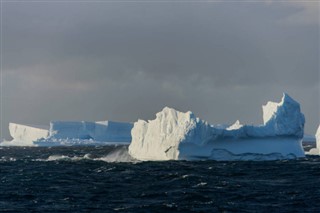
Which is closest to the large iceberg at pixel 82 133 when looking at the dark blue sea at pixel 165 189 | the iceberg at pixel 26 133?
the iceberg at pixel 26 133

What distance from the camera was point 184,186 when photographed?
28031 mm

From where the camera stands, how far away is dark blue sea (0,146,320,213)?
70.8 feet

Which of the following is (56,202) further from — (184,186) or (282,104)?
(282,104)

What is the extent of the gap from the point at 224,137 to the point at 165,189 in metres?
17.4

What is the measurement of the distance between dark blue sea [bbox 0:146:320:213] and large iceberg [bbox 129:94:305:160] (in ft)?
15.0

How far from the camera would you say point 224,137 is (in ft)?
143

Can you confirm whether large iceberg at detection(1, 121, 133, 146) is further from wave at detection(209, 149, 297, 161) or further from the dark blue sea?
the dark blue sea

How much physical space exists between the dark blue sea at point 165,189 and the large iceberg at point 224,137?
4.58 metres

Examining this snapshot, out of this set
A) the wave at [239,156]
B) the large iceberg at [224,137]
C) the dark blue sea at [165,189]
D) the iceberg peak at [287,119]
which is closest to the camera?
the dark blue sea at [165,189]

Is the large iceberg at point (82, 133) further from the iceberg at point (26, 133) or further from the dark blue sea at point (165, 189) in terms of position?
the dark blue sea at point (165, 189)

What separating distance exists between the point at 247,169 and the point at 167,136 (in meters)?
8.98

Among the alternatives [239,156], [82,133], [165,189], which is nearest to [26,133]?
[82,133]

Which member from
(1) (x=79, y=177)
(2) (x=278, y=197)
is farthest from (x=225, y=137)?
(2) (x=278, y=197)

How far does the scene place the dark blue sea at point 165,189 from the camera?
21589mm
